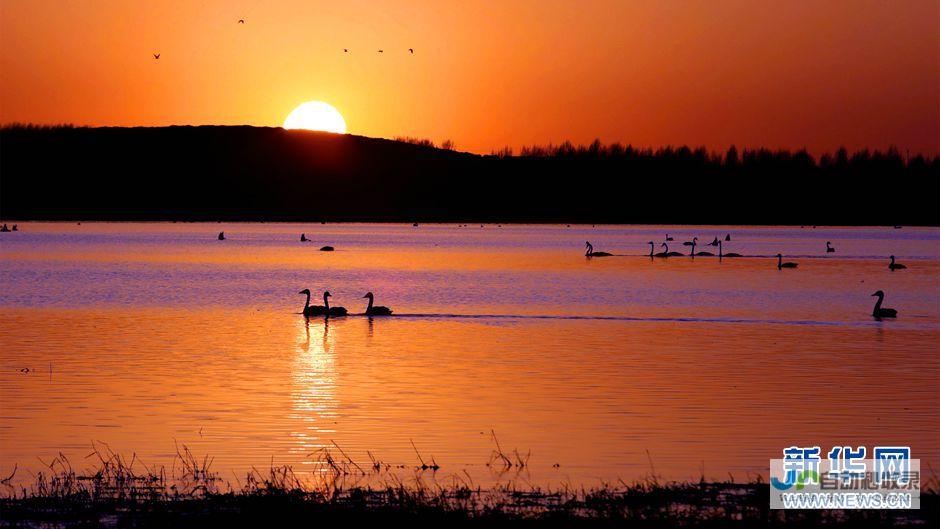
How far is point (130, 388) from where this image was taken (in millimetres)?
23812

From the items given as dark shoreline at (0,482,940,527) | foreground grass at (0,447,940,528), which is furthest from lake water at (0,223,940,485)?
dark shoreline at (0,482,940,527)

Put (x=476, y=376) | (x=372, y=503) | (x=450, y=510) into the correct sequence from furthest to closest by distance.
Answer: (x=476, y=376)
(x=372, y=503)
(x=450, y=510)

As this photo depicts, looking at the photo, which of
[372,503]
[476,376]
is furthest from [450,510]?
[476,376]

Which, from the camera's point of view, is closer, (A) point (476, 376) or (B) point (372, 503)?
(B) point (372, 503)

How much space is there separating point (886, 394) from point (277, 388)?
10872 millimetres

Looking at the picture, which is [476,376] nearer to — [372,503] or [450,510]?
[372,503]

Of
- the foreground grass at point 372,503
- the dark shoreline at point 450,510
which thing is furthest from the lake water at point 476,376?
the dark shoreline at point 450,510

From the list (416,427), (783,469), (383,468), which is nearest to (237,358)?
(416,427)

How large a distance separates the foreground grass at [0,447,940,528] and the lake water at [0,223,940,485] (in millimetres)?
1123

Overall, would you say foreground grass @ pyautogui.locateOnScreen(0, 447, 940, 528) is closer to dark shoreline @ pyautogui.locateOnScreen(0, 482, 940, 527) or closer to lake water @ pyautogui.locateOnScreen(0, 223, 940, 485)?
dark shoreline @ pyautogui.locateOnScreen(0, 482, 940, 527)

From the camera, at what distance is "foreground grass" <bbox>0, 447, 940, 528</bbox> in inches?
495

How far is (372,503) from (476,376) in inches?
507

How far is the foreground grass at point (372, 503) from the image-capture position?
12562mm

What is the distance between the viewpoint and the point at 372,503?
13.6m
